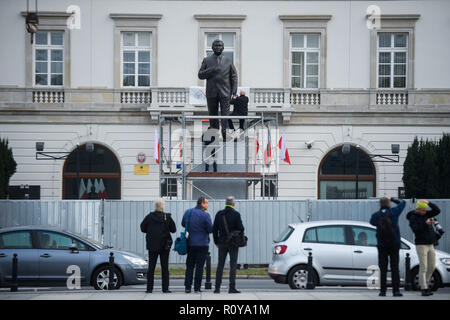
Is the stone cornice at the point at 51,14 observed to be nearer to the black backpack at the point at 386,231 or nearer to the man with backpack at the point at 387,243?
the man with backpack at the point at 387,243

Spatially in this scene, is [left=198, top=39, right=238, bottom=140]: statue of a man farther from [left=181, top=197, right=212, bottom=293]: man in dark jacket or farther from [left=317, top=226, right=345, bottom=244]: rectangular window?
[left=181, top=197, right=212, bottom=293]: man in dark jacket

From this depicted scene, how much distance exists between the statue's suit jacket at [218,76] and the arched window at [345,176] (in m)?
16.0

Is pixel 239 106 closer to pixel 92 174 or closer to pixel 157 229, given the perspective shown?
pixel 157 229

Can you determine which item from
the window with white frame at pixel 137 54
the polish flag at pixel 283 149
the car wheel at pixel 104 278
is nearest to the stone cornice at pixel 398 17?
the polish flag at pixel 283 149

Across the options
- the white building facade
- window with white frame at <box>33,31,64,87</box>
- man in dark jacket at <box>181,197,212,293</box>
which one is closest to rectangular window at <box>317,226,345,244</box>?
man in dark jacket at <box>181,197,212,293</box>

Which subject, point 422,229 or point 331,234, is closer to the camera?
point 422,229

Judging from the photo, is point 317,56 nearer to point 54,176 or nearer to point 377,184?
point 377,184

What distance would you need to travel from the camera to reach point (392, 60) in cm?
3716

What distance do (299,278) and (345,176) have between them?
61.5 feet

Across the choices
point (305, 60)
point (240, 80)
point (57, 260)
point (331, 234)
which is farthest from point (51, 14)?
point (331, 234)

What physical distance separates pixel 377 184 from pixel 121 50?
12905 millimetres

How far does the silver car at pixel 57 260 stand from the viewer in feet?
A: 60.4

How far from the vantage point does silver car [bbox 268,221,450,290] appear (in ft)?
60.4

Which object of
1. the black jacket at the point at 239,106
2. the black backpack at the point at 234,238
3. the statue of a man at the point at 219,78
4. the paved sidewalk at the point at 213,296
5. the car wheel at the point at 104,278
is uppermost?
the statue of a man at the point at 219,78
